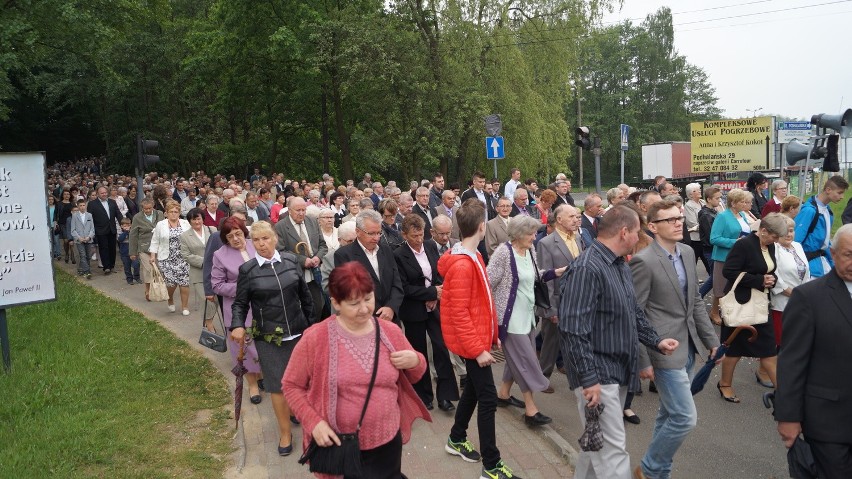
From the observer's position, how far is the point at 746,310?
629cm

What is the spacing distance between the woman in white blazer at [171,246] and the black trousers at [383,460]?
794 cm

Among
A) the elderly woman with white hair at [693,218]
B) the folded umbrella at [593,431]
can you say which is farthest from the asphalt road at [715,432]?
the elderly woman with white hair at [693,218]

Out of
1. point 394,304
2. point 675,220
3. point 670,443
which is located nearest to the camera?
point 670,443

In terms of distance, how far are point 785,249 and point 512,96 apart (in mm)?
19936

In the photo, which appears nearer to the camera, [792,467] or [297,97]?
[792,467]

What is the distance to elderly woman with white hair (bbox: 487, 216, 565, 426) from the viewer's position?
18.5ft

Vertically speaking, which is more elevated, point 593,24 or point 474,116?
point 593,24

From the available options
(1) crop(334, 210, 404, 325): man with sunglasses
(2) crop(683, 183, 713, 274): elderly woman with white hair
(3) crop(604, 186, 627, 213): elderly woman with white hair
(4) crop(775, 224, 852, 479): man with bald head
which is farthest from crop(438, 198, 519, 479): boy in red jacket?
(2) crop(683, 183, 713, 274): elderly woman with white hair

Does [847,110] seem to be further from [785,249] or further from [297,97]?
[297,97]

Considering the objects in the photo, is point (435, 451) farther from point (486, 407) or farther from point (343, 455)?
point (343, 455)

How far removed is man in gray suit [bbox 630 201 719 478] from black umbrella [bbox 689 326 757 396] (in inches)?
15.6

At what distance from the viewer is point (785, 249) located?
6.55 metres

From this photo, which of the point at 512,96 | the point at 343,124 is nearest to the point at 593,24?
the point at 512,96

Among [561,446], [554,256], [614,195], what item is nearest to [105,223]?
[614,195]
